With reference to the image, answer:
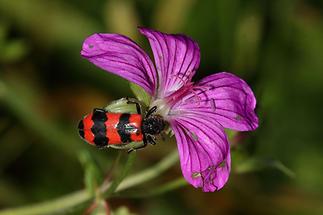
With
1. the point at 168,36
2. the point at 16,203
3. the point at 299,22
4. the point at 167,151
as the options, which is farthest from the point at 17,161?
the point at 299,22

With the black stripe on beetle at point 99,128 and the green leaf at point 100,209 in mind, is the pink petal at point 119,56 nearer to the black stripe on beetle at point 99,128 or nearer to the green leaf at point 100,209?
the black stripe on beetle at point 99,128

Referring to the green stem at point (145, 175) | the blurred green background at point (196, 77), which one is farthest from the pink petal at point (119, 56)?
the blurred green background at point (196, 77)

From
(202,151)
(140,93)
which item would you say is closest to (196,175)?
(202,151)

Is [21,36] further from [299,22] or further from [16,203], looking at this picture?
[299,22]

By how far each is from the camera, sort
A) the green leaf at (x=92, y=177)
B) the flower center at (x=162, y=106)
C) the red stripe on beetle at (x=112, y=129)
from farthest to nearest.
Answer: the green leaf at (x=92, y=177)
the flower center at (x=162, y=106)
the red stripe on beetle at (x=112, y=129)

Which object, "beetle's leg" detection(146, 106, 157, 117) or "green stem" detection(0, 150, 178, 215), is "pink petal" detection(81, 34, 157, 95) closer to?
"beetle's leg" detection(146, 106, 157, 117)

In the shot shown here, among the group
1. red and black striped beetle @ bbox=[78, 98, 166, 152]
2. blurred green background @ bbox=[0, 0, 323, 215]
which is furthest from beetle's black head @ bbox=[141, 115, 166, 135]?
blurred green background @ bbox=[0, 0, 323, 215]
